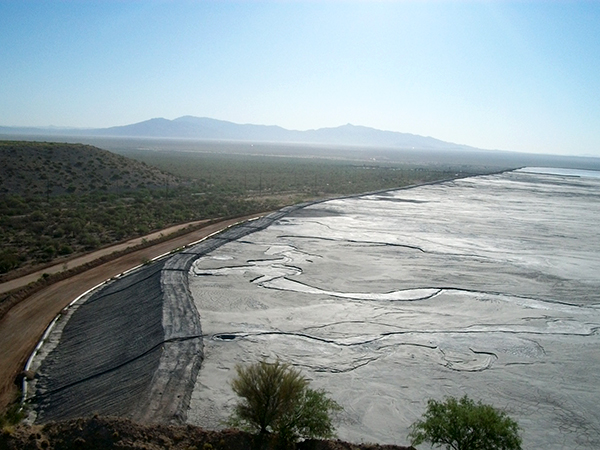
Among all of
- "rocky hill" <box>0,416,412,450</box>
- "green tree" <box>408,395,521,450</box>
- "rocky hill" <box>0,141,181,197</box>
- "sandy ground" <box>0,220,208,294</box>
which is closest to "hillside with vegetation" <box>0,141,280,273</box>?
"rocky hill" <box>0,141,181,197</box>

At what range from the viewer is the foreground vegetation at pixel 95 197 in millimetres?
30094

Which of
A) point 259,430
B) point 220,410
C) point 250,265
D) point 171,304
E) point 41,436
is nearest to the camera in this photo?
point 41,436

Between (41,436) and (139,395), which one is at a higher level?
(41,436)

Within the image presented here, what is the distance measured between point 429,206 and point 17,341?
4199 cm

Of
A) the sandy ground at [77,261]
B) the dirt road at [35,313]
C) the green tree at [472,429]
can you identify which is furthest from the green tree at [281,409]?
the sandy ground at [77,261]

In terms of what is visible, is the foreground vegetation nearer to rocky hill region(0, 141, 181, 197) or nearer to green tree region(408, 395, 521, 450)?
rocky hill region(0, 141, 181, 197)

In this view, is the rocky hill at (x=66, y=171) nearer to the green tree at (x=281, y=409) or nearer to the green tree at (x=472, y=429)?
the green tree at (x=281, y=409)

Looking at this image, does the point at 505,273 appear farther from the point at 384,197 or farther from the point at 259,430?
the point at 384,197

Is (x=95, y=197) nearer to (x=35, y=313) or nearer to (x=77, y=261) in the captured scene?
(x=77, y=261)

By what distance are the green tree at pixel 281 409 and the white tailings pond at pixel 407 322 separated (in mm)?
1834

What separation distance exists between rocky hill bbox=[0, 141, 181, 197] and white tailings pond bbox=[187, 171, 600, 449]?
2914cm

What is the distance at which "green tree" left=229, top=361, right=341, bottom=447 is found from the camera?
31.7 feet

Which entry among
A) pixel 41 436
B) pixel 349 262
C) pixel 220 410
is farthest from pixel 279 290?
pixel 41 436

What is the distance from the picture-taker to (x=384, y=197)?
57.3 meters
